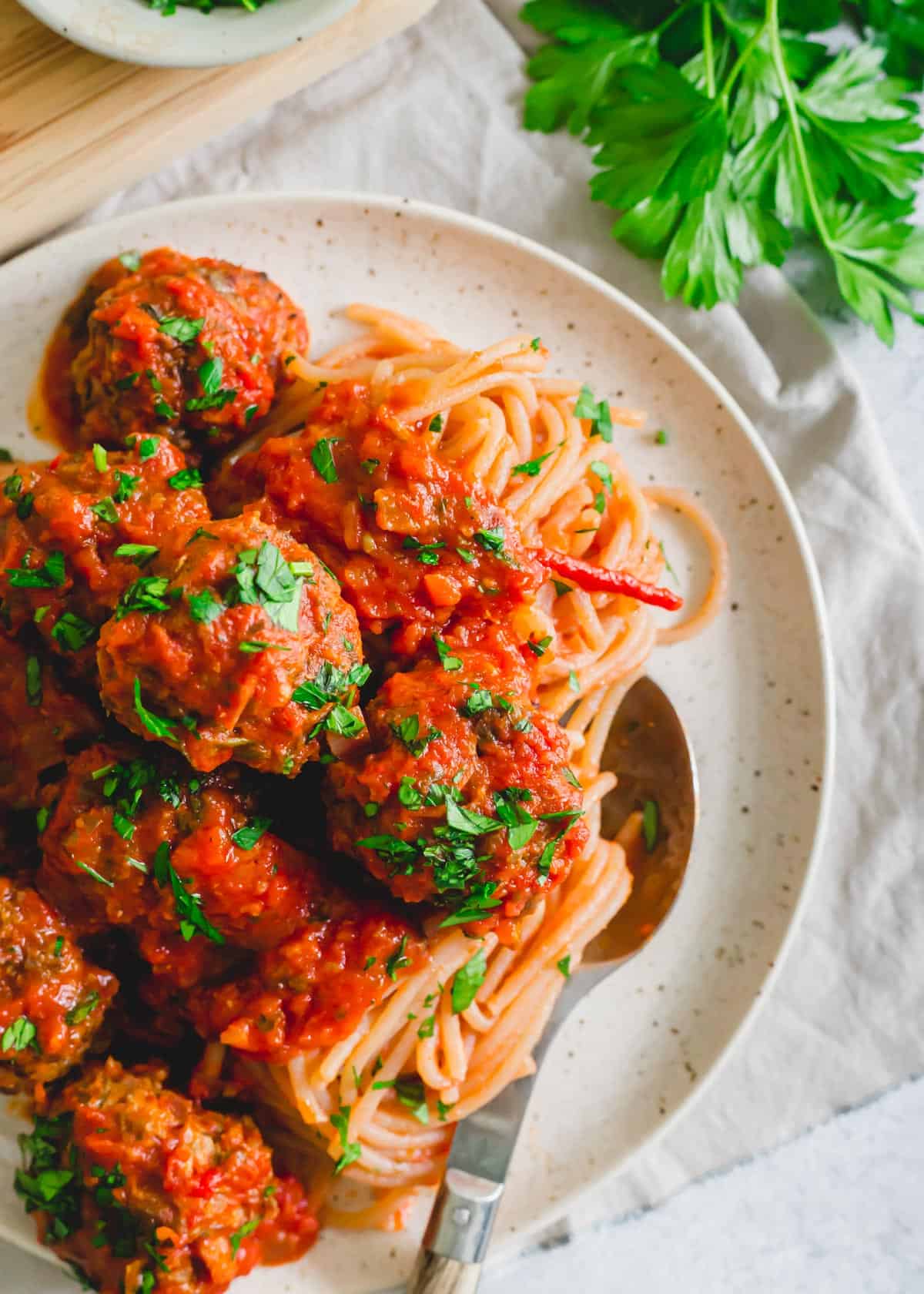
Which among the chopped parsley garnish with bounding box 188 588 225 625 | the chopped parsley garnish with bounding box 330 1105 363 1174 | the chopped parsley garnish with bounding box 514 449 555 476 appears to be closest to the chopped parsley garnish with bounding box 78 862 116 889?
the chopped parsley garnish with bounding box 188 588 225 625

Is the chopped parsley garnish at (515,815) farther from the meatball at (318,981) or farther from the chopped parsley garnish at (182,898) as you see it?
the chopped parsley garnish at (182,898)

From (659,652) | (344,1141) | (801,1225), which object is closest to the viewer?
(344,1141)

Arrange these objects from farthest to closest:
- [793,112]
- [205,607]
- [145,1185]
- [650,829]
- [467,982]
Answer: [793,112] → [650,829] → [467,982] → [145,1185] → [205,607]

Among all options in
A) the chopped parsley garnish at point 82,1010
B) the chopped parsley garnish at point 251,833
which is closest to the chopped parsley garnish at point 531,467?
the chopped parsley garnish at point 251,833

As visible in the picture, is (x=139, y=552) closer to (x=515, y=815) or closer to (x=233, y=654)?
(x=233, y=654)

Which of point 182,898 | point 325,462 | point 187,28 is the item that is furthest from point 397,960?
point 187,28

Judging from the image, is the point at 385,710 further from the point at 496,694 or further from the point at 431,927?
the point at 431,927
